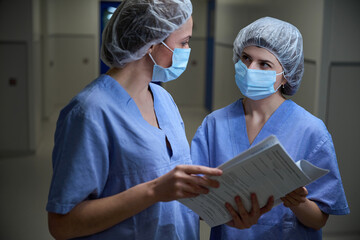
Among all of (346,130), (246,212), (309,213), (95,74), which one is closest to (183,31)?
(246,212)

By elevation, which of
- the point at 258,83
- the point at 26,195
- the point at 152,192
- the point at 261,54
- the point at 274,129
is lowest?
Result: the point at 26,195

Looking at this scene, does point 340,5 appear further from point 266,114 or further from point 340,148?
point 266,114

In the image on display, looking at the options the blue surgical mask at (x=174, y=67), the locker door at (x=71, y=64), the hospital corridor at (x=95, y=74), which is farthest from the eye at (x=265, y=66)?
the locker door at (x=71, y=64)

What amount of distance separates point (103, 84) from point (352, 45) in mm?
1954

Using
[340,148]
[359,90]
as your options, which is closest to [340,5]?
[359,90]

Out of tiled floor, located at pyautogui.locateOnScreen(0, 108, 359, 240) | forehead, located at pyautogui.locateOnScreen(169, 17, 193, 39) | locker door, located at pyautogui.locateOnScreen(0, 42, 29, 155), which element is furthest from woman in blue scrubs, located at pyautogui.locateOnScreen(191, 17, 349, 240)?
locker door, located at pyautogui.locateOnScreen(0, 42, 29, 155)

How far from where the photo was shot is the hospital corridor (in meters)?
2.55

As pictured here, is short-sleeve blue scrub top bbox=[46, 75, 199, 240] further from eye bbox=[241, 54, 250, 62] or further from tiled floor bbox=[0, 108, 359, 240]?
tiled floor bbox=[0, 108, 359, 240]

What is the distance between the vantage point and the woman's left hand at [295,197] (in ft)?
3.59

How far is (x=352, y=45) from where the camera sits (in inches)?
99.7

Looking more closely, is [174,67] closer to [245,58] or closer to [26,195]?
[245,58]

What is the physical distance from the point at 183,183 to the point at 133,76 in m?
0.39

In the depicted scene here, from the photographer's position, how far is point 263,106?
1442mm

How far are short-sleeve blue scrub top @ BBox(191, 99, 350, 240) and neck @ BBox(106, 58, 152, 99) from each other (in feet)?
1.11
